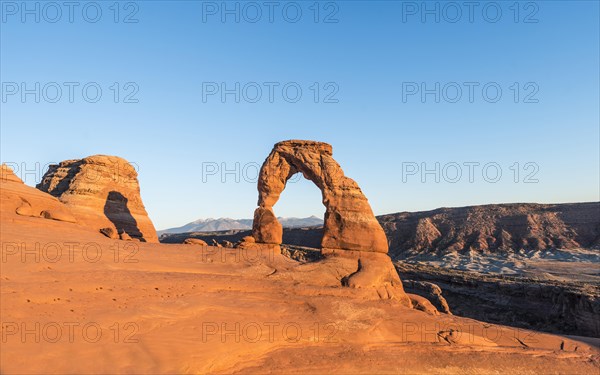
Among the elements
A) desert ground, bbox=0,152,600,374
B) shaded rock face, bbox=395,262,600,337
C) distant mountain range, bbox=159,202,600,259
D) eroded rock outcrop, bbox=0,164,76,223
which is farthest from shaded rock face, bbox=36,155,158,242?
distant mountain range, bbox=159,202,600,259

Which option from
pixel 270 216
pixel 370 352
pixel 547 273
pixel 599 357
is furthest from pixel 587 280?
pixel 370 352

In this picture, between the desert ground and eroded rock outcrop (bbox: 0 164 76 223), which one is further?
eroded rock outcrop (bbox: 0 164 76 223)

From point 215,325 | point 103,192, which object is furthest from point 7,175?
point 215,325

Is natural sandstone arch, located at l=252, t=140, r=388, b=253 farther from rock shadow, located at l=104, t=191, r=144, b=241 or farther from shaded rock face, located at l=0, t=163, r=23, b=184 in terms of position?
rock shadow, located at l=104, t=191, r=144, b=241

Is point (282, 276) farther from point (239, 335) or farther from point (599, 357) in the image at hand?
point (599, 357)

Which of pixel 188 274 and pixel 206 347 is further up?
pixel 188 274

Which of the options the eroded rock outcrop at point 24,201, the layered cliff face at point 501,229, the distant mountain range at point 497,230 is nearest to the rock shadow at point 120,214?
the eroded rock outcrop at point 24,201
